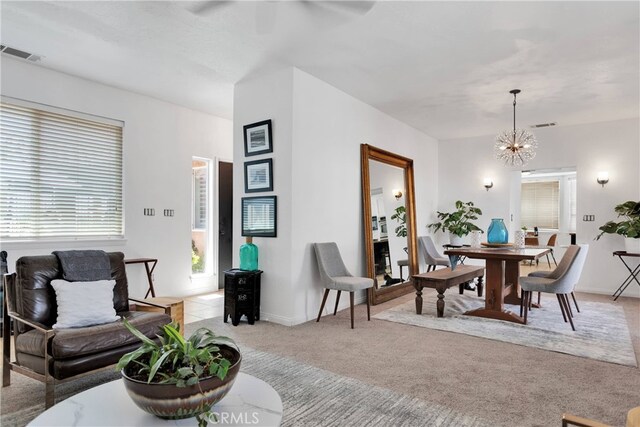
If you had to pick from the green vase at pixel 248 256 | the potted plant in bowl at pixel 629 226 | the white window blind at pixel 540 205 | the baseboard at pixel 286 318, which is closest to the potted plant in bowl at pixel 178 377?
the baseboard at pixel 286 318

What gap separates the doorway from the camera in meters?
6.44

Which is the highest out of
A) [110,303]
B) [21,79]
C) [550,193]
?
[21,79]

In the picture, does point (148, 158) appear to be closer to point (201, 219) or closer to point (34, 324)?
point (201, 219)

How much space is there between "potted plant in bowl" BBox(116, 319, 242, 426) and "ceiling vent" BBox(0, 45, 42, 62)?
149 inches

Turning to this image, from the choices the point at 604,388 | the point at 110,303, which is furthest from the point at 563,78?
the point at 110,303

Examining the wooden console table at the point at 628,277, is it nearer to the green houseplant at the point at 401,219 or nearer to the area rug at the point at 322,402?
the green houseplant at the point at 401,219

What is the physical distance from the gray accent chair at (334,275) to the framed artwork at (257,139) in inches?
48.8

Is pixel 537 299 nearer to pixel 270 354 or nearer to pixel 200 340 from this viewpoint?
pixel 270 354

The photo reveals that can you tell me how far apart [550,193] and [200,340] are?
11625mm

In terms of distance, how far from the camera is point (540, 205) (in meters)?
11.2

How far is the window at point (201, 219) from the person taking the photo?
628 centimetres

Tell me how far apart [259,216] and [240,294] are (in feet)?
2.94

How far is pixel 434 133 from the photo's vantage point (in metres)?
7.29

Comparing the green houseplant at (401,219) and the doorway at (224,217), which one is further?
the doorway at (224,217)
